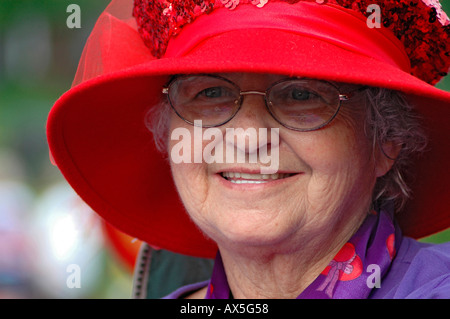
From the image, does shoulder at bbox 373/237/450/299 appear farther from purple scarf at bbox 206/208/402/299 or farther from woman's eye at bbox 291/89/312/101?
woman's eye at bbox 291/89/312/101

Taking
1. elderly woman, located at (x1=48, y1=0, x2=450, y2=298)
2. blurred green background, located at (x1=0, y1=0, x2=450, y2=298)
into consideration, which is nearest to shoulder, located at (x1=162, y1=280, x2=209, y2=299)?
elderly woman, located at (x1=48, y1=0, x2=450, y2=298)

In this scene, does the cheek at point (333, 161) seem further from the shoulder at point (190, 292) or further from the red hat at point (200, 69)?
the shoulder at point (190, 292)

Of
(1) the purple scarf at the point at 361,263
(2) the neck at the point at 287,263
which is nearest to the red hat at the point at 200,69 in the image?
(1) the purple scarf at the point at 361,263

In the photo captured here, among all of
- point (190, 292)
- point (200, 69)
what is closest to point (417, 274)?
point (200, 69)

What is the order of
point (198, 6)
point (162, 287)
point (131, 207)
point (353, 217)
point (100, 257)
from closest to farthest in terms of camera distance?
point (198, 6)
point (353, 217)
point (131, 207)
point (162, 287)
point (100, 257)

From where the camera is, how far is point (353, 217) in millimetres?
1911

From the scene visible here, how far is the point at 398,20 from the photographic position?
5.68ft

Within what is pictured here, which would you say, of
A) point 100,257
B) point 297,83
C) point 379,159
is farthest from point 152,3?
point 100,257

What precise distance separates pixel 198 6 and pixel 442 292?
1.08 metres

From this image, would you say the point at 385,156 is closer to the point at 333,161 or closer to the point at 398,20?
the point at 333,161

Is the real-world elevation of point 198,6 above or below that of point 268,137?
above

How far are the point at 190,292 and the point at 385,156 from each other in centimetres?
107

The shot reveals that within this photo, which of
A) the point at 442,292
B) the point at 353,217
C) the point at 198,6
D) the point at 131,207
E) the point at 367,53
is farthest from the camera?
the point at 131,207
